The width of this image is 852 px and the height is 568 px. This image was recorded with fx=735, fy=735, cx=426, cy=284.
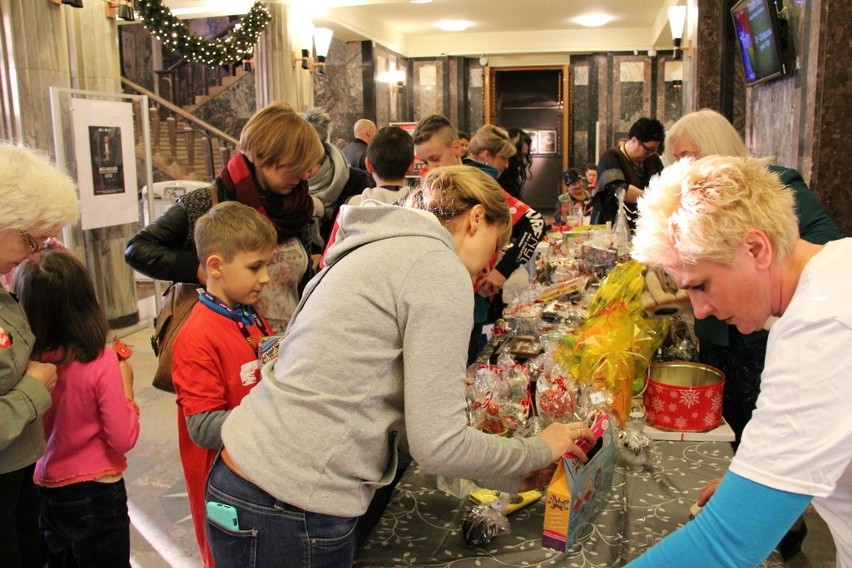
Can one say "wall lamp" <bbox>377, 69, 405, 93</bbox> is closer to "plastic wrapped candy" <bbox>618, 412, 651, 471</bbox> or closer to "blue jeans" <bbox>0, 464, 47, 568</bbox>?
"blue jeans" <bbox>0, 464, 47, 568</bbox>

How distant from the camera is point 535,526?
1497 mm

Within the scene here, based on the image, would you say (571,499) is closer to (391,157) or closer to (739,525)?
(739,525)

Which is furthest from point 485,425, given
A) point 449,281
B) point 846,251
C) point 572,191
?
point 572,191

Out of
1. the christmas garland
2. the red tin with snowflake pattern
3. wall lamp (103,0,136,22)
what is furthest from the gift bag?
the christmas garland

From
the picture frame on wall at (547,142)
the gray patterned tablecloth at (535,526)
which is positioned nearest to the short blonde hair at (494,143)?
the gray patterned tablecloth at (535,526)

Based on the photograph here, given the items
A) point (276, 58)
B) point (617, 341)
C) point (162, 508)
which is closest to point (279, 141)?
point (617, 341)

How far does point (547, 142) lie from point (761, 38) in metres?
11.1

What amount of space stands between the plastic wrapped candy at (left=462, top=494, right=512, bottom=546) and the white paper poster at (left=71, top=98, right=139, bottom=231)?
4837 millimetres

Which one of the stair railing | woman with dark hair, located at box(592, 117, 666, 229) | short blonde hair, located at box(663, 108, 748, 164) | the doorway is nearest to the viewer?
short blonde hair, located at box(663, 108, 748, 164)

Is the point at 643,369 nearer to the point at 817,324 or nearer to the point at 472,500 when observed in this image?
the point at 472,500

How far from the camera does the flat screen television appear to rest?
4.18m

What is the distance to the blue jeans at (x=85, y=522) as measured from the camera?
6.89 ft

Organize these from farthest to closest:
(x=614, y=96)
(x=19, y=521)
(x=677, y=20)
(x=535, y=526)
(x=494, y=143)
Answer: (x=614, y=96) → (x=677, y=20) → (x=494, y=143) → (x=19, y=521) → (x=535, y=526)

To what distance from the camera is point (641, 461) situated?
69.3 inches
